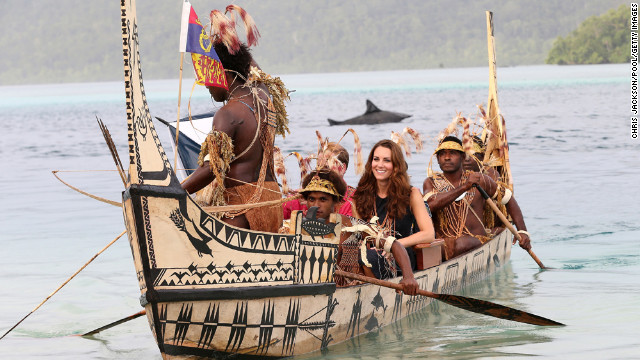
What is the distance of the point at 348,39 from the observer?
179125 millimetres

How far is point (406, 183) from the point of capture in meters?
7.48

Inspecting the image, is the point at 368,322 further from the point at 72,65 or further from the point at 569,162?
the point at 72,65

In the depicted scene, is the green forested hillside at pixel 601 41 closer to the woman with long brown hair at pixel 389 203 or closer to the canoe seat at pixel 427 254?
the canoe seat at pixel 427 254

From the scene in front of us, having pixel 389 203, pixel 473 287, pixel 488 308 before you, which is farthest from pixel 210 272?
pixel 473 287

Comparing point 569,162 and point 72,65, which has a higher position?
point 72,65

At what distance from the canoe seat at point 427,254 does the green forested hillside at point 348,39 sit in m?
162

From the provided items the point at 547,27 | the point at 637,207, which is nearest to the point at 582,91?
the point at 637,207

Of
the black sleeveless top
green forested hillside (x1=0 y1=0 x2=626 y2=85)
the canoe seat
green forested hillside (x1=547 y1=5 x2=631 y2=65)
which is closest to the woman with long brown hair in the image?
the black sleeveless top

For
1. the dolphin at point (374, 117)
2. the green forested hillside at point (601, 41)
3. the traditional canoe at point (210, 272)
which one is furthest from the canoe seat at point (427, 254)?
the green forested hillside at point (601, 41)

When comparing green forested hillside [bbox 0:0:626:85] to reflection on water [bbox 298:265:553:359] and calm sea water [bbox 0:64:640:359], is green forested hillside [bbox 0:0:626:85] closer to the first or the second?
calm sea water [bbox 0:64:640:359]

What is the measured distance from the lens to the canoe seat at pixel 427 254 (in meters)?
7.83

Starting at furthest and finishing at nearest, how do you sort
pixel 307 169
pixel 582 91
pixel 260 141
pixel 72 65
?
1. pixel 72 65
2. pixel 582 91
3. pixel 307 169
4. pixel 260 141

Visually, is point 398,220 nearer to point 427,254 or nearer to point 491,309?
point 427,254

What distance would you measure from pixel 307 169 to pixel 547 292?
2.93 m
